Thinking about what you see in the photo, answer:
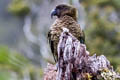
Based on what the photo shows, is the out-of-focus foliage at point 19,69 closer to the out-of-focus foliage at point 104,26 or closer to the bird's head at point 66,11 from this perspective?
the out-of-focus foliage at point 104,26

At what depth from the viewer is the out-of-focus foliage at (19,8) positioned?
42.5ft

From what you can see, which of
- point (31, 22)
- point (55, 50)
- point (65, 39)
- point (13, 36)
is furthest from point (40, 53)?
point (65, 39)

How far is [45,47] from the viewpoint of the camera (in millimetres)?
11078

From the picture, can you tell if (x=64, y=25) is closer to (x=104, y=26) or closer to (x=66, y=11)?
(x=66, y=11)

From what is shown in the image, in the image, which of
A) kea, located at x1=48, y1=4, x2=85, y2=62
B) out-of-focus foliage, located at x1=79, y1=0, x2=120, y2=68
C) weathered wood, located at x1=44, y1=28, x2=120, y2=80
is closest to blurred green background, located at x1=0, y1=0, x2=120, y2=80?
out-of-focus foliage, located at x1=79, y1=0, x2=120, y2=68

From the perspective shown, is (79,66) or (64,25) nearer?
(79,66)

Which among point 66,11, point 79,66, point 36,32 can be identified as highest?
→ point 36,32

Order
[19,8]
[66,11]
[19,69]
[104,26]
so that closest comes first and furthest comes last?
[66,11] < [19,69] < [104,26] < [19,8]

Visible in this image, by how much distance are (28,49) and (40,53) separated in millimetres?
902

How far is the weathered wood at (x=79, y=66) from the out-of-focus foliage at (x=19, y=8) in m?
9.93

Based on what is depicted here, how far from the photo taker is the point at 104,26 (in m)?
11.5

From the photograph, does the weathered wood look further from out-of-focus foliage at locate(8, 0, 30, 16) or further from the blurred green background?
out-of-focus foliage at locate(8, 0, 30, 16)

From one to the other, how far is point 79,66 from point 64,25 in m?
0.92

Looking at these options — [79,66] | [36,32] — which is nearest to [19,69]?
[36,32]
